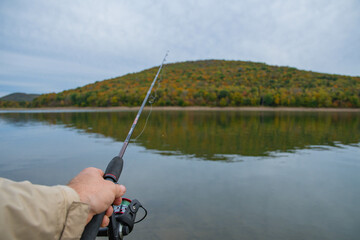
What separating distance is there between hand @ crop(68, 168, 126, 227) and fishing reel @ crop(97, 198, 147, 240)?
0.43 metres

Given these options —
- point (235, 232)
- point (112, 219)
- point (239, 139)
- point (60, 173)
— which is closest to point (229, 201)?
point (235, 232)

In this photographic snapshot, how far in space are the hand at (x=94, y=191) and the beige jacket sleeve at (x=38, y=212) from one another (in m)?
0.10

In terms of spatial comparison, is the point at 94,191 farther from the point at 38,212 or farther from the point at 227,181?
the point at 227,181

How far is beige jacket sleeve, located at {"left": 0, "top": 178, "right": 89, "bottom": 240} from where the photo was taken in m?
0.92

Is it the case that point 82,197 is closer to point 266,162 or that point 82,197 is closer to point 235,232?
point 235,232

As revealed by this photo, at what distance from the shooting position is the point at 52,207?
1.06 m

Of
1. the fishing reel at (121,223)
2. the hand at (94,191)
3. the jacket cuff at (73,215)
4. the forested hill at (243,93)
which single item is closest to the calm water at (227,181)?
the fishing reel at (121,223)

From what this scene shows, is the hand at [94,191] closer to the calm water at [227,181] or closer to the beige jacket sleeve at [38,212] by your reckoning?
the beige jacket sleeve at [38,212]

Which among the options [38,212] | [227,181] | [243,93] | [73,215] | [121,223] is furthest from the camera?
[243,93]

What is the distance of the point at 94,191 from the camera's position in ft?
4.53

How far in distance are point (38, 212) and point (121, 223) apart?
3.89 ft

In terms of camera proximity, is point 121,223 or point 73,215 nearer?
point 73,215

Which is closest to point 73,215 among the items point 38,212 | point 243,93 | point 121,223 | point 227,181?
point 38,212

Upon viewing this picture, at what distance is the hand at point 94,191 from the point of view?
1.32 metres
